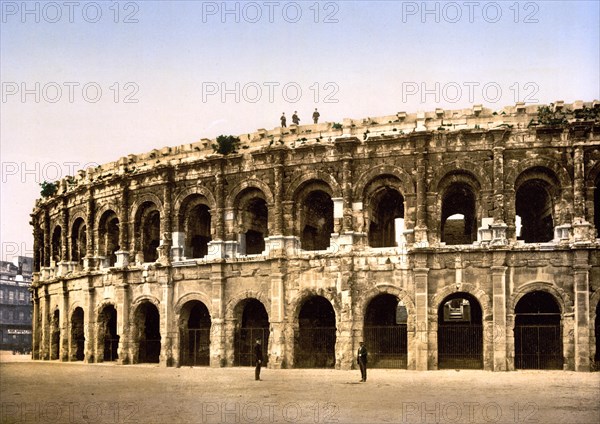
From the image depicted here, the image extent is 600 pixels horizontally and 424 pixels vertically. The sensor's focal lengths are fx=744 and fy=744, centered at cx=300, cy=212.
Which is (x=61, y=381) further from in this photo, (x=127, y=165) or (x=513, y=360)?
(x=513, y=360)

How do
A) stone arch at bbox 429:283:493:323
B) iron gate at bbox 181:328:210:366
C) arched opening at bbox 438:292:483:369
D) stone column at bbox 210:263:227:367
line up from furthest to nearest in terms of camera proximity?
iron gate at bbox 181:328:210:366 < stone column at bbox 210:263:227:367 < arched opening at bbox 438:292:483:369 < stone arch at bbox 429:283:493:323

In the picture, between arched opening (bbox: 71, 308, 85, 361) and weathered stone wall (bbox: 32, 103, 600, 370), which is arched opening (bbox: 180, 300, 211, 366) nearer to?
weathered stone wall (bbox: 32, 103, 600, 370)

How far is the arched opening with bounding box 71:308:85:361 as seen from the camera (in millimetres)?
32469

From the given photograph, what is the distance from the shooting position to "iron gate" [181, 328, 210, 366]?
2748cm

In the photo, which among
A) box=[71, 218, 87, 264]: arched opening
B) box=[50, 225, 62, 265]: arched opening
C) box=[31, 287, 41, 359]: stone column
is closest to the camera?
box=[71, 218, 87, 264]: arched opening

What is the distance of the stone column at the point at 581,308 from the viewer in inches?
870

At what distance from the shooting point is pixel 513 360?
22.6m

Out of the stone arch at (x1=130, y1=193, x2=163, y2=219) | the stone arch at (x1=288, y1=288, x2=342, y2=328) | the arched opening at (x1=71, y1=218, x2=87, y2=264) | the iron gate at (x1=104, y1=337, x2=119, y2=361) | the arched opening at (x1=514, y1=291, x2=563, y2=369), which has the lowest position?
the iron gate at (x1=104, y1=337, x2=119, y2=361)

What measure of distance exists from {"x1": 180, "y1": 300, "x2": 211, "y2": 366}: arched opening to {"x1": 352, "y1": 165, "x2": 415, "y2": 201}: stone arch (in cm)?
776

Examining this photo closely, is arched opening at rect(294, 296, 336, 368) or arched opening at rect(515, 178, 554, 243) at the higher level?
arched opening at rect(515, 178, 554, 243)

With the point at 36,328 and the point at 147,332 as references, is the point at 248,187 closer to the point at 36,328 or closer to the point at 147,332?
the point at 147,332

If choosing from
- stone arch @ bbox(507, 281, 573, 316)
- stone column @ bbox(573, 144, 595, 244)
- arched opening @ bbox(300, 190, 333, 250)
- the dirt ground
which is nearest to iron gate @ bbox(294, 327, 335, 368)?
the dirt ground

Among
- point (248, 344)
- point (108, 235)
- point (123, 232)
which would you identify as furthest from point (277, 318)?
point (108, 235)

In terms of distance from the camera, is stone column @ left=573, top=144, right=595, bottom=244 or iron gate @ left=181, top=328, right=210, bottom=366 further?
iron gate @ left=181, top=328, right=210, bottom=366
